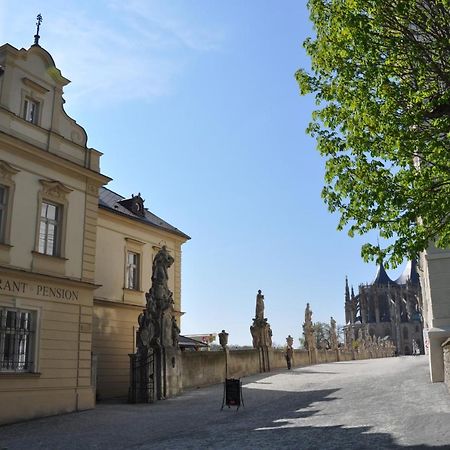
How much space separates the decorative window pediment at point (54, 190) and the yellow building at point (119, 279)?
547 centimetres

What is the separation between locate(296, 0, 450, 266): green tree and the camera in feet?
32.4

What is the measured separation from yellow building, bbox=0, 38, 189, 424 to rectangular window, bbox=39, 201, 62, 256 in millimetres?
33

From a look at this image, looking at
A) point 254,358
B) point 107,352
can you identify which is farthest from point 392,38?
point 254,358

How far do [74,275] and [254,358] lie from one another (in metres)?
14.7

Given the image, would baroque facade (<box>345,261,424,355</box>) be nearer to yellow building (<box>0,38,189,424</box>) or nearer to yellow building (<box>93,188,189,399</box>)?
yellow building (<box>93,188,189,399</box>)

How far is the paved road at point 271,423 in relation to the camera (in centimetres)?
979

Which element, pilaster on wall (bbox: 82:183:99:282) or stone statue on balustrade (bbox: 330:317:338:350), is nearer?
pilaster on wall (bbox: 82:183:99:282)

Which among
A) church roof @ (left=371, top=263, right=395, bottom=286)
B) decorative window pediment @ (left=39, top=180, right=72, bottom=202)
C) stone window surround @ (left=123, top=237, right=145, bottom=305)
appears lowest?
stone window surround @ (left=123, top=237, right=145, bottom=305)

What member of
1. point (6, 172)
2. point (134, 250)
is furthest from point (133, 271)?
point (6, 172)

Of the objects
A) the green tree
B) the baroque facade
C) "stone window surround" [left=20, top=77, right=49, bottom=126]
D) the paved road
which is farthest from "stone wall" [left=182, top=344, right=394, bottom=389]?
the baroque facade

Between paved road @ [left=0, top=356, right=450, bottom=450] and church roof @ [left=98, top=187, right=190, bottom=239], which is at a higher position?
church roof @ [left=98, top=187, right=190, bottom=239]

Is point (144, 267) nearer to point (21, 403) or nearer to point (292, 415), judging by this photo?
point (21, 403)

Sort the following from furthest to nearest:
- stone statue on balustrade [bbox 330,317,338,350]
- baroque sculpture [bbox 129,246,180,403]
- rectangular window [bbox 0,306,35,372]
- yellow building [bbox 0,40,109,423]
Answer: stone statue on balustrade [bbox 330,317,338,350]
baroque sculpture [bbox 129,246,180,403]
yellow building [bbox 0,40,109,423]
rectangular window [bbox 0,306,35,372]

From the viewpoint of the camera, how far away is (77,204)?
19.1 meters
